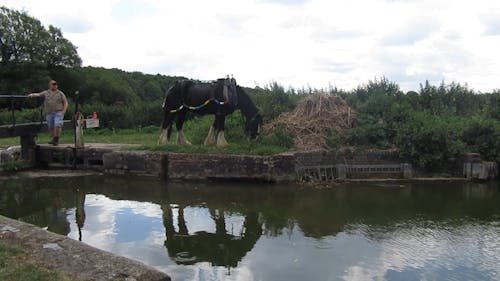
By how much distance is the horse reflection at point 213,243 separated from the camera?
275 inches

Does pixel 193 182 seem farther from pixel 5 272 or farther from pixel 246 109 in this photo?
pixel 5 272

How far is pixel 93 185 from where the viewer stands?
12.3 meters

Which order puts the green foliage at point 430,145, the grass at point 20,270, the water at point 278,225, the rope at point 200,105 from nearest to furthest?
the grass at point 20,270 < the water at point 278,225 < the green foliage at point 430,145 < the rope at point 200,105

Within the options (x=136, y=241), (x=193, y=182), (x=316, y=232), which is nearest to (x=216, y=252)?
(x=136, y=241)

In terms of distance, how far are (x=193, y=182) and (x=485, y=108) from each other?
9.46 metres

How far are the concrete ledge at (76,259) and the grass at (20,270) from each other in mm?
140

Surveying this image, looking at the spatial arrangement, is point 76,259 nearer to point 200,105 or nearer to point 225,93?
point 225,93

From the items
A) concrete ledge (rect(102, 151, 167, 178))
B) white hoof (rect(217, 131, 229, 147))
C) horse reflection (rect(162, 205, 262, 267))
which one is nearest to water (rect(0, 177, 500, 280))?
horse reflection (rect(162, 205, 262, 267))

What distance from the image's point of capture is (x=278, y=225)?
8.76 meters

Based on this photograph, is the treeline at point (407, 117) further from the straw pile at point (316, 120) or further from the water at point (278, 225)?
the water at point (278, 225)

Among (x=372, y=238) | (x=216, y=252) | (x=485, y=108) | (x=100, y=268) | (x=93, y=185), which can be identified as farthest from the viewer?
(x=485, y=108)

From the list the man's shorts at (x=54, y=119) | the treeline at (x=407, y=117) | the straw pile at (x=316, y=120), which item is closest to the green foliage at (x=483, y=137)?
the treeline at (x=407, y=117)

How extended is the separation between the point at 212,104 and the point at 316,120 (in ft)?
10.2

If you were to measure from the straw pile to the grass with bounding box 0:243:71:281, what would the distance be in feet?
30.2
